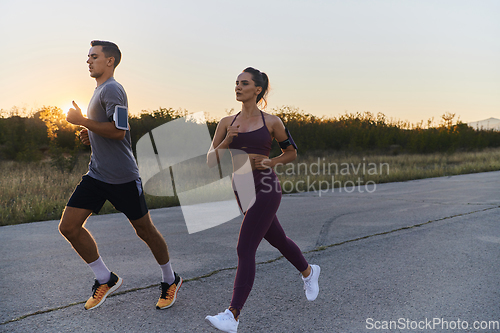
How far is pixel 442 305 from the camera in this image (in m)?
3.47

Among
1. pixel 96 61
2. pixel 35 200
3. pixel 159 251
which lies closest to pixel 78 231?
pixel 159 251

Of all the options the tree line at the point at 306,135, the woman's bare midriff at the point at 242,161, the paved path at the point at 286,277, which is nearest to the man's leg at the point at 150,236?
the paved path at the point at 286,277

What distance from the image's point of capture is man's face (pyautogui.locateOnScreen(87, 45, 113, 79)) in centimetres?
323

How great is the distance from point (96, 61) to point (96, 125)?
2.00 ft

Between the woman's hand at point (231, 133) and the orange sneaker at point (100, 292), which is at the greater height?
the woman's hand at point (231, 133)

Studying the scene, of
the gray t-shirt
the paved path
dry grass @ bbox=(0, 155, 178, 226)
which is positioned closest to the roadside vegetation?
dry grass @ bbox=(0, 155, 178, 226)

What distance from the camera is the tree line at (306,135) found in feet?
73.1

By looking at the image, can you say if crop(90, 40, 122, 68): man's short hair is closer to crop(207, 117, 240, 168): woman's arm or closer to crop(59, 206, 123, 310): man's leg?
crop(207, 117, 240, 168): woman's arm

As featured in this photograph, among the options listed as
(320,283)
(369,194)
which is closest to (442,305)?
(320,283)

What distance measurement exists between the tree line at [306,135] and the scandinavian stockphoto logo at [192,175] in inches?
125

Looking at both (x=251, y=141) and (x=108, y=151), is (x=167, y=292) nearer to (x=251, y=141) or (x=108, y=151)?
(x=108, y=151)

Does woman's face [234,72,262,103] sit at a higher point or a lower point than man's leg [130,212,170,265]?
higher

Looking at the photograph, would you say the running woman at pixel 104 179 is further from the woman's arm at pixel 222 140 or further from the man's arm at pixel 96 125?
the woman's arm at pixel 222 140

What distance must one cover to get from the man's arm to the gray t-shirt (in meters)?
0.11
